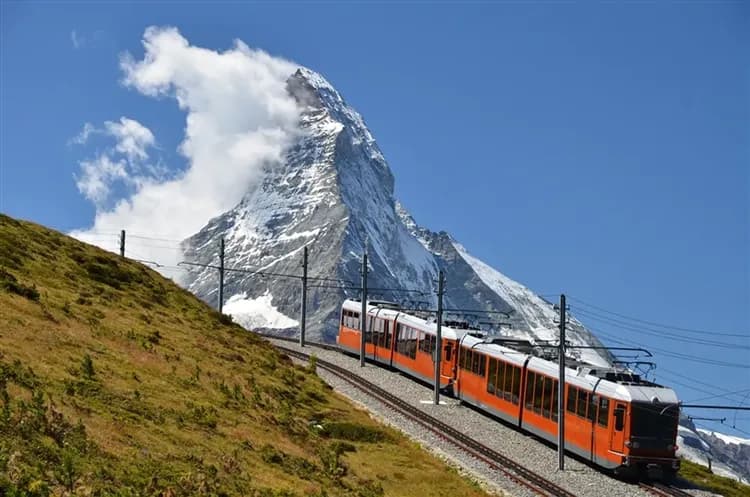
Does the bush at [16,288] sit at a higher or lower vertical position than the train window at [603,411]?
higher

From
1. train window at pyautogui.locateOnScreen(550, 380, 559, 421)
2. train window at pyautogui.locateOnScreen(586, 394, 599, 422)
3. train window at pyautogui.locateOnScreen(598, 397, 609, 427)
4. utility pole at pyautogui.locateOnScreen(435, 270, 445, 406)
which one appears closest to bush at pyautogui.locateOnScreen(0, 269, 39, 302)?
utility pole at pyautogui.locateOnScreen(435, 270, 445, 406)

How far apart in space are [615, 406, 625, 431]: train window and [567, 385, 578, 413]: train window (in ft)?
9.89

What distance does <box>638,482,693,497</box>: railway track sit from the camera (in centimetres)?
3591

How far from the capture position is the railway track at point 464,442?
35.3m

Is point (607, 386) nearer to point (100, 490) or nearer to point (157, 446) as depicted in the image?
point (157, 446)

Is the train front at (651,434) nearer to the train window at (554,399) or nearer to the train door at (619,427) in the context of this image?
the train door at (619,427)

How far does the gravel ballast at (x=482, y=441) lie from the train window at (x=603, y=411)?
240 cm

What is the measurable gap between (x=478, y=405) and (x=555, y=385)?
860cm

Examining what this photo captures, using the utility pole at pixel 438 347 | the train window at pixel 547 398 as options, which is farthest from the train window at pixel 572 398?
the utility pole at pixel 438 347

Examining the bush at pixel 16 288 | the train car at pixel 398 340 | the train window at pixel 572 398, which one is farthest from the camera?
the train car at pixel 398 340

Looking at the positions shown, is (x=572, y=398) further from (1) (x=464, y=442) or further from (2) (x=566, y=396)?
(1) (x=464, y=442)

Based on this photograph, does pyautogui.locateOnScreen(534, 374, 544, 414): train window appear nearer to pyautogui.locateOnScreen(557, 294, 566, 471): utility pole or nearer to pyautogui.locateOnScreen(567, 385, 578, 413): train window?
pyautogui.locateOnScreen(557, 294, 566, 471): utility pole

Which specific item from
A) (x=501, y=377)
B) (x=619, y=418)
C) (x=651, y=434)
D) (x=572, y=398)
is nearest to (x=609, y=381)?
(x=619, y=418)

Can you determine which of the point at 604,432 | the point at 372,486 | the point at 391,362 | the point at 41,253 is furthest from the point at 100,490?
the point at 391,362
